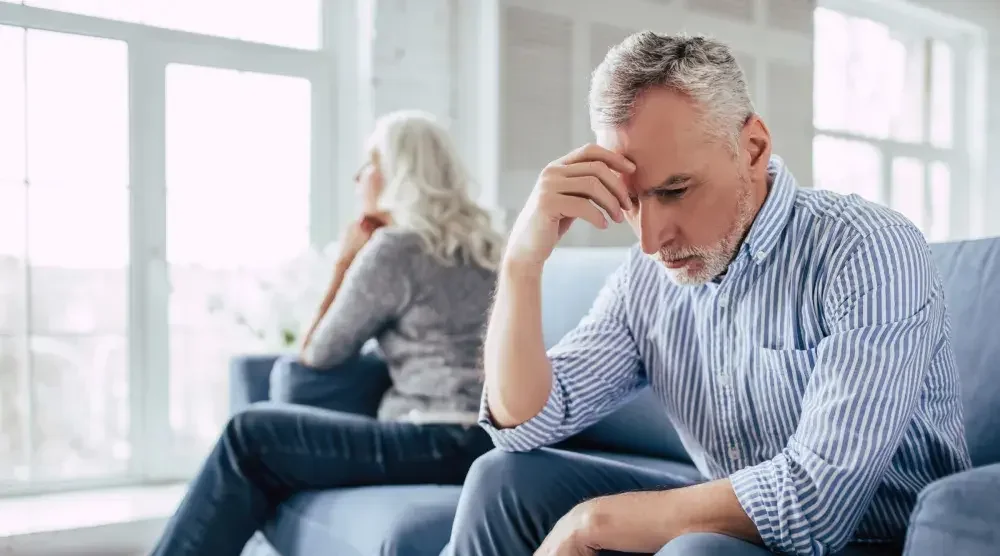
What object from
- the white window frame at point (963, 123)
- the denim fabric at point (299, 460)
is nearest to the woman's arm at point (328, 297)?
the denim fabric at point (299, 460)

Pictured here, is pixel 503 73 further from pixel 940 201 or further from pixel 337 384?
pixel 940 201

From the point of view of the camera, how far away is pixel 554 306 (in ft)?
6.93

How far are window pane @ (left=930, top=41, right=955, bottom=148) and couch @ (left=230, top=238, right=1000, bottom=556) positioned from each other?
4.43 m

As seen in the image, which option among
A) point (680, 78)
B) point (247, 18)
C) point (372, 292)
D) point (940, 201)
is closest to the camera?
point (680, 78)

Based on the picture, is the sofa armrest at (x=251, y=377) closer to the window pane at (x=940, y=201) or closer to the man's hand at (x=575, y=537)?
the man's hand at (x=575, y=537)

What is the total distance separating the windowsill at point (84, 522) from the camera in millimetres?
2354

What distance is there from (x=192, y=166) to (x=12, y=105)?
1.85ft

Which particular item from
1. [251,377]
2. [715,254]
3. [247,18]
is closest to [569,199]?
[715,254]

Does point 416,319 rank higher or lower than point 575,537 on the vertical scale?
higher

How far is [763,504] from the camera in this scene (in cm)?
95

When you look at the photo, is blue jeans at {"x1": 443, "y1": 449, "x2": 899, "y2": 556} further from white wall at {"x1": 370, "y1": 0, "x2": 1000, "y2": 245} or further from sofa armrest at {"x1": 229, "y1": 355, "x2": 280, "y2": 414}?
white wall at {"x1": 370, "y1": 0, "x2": 1000, "y2": 245}

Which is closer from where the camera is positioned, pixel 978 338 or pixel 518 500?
pixel 518 500

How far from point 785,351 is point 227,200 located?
246 cm

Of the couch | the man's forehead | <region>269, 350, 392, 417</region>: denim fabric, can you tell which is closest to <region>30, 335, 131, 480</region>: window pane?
the couch
